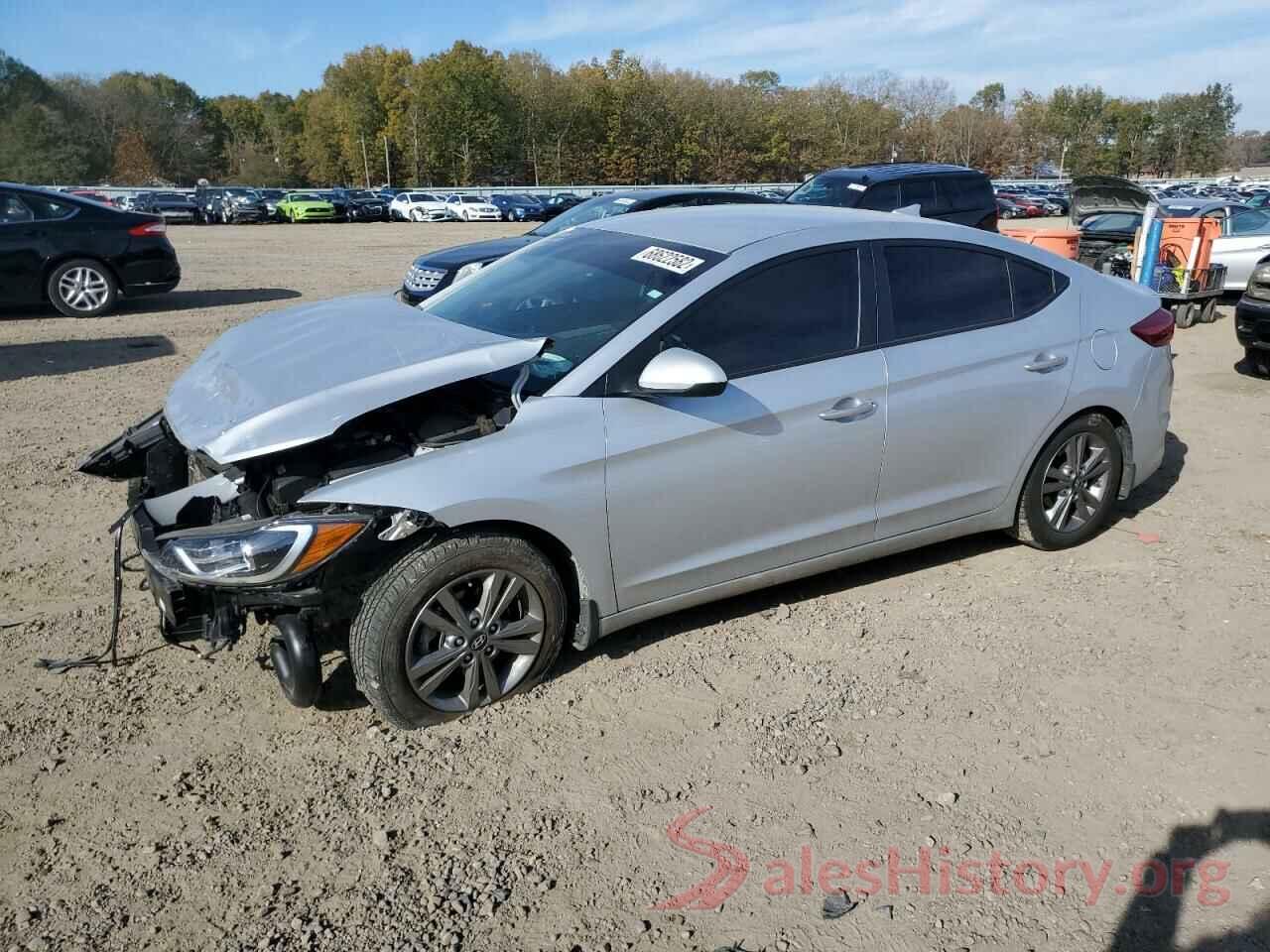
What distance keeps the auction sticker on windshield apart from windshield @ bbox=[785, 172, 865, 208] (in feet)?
30.1

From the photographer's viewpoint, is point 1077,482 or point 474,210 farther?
point 474,210

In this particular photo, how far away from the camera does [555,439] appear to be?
3484 millimetres

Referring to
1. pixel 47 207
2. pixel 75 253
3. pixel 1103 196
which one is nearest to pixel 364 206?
pixel 75 253

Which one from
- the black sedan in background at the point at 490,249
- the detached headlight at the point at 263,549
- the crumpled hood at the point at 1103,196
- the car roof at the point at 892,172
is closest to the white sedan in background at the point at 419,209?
the crumpled hood at the point at 1103,196

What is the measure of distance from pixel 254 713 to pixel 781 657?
2007 mm

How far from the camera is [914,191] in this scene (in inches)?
522

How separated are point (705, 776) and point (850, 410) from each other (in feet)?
5.15

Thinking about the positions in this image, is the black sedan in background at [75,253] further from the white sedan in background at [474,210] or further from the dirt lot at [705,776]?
the white sedan in background at [474,210]

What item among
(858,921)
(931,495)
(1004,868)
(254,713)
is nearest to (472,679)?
(254,713)

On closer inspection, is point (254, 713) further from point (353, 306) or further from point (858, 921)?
point (858, 921)

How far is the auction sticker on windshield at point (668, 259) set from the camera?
3.95 meters

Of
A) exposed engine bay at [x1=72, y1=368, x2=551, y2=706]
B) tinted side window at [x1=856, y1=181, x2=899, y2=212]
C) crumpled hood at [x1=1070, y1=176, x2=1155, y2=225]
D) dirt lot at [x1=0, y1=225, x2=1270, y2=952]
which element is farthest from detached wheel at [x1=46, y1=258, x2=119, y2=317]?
crumpled hood at [x1=1070, y1=176, x2=1155, y2=225]

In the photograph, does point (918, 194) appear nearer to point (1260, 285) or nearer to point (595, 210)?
point (595, 210)

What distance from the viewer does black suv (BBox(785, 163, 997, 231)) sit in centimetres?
1299
